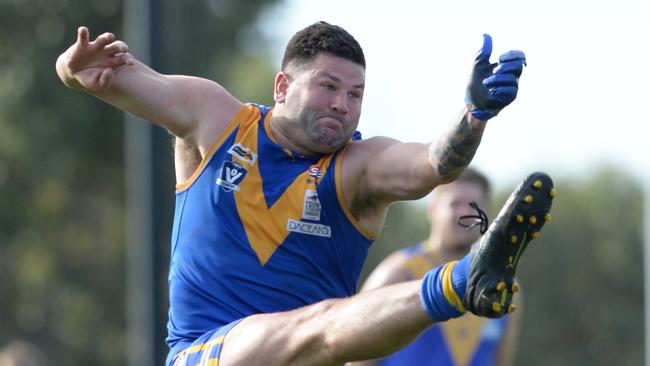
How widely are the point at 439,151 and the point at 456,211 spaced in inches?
142

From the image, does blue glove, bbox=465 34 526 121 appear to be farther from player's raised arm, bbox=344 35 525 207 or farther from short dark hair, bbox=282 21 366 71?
short dark hair, bbox=282 21 366 71

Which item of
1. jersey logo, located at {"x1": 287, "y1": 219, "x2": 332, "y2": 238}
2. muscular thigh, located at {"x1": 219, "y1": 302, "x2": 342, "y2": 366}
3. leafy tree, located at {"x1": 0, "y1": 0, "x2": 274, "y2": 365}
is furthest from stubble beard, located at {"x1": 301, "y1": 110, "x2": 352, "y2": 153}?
leafy tree, located at {"x1": 0, "y1": 0, "x2": 274, "y2": 365}

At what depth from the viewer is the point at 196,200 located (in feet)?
21.4

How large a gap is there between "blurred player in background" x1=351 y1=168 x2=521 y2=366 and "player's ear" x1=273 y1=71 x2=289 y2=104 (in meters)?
2.73

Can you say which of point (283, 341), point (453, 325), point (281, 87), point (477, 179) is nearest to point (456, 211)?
point (477, 179)

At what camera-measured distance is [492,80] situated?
542 cm

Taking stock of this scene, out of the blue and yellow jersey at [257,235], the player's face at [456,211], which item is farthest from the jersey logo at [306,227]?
the player's face at [456,211]

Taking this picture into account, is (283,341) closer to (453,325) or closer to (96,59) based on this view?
(96,59)

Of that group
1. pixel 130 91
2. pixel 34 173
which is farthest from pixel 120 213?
pixel 130 91

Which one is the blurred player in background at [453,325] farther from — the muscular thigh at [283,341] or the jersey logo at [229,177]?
the muscular thigh at [283,341]

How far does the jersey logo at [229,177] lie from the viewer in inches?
254

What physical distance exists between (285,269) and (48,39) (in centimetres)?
1897

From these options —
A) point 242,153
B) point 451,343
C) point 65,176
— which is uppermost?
point 242,153

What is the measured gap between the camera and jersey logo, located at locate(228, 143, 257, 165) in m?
6.48
